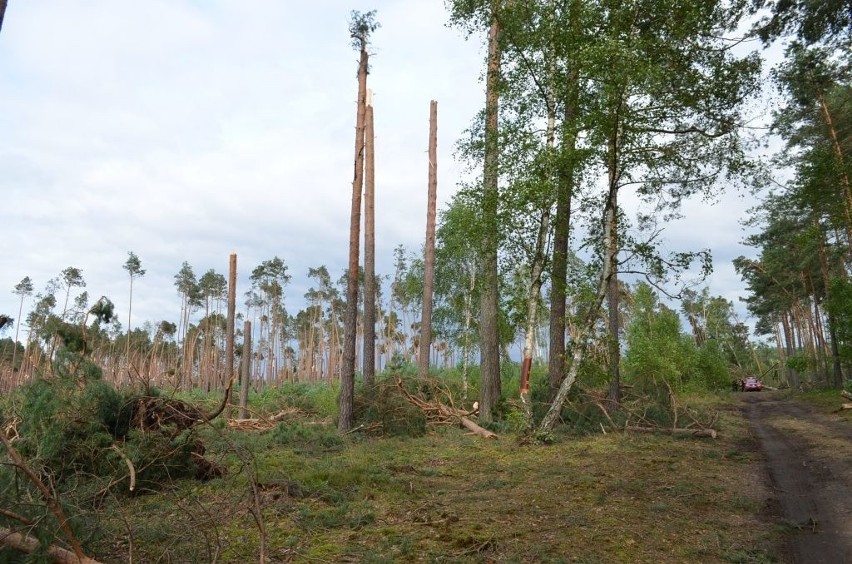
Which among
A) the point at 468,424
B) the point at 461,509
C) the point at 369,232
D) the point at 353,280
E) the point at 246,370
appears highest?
the point at 369,232

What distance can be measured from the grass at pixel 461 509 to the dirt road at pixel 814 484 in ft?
1.09

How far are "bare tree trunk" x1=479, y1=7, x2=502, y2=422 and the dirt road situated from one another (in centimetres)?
664

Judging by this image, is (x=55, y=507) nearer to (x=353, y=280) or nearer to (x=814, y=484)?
(x=814, y=484)

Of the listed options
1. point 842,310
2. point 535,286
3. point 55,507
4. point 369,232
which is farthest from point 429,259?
point 55,507

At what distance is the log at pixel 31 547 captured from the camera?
4074 mm

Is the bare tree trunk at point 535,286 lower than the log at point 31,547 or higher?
higher

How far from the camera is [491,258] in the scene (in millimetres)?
15133

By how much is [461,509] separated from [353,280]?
32.1ft

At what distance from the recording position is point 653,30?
12.0 m

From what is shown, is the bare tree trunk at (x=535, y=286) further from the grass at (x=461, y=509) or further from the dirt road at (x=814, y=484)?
the dirt road at (x=814, y=484)

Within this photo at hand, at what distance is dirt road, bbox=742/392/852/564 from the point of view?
599 cm

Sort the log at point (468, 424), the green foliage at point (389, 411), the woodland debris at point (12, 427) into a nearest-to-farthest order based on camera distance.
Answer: the woodland debris at point (12, 427) → the log at point (468, 424) → the green foliage at point (389, 411)

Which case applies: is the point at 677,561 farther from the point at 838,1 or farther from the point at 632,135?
the point at 838,1

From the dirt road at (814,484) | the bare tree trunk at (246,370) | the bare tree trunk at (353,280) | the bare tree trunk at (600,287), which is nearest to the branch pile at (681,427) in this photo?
the dirt road at (814,484)
